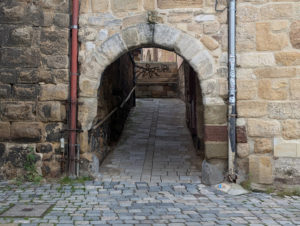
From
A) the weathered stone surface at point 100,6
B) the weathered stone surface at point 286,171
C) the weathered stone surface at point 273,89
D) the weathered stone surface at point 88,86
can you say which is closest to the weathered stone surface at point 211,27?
the weathered stone surface at point 273,89

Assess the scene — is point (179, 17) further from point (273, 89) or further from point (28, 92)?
point (28, 92)

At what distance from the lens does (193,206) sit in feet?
11.6

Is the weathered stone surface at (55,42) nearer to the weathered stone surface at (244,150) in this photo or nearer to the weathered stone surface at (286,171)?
the weathered stone surface at (244,150)

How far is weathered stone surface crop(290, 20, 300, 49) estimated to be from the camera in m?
4.18

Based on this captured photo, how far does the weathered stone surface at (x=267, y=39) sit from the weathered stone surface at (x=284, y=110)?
756 mm

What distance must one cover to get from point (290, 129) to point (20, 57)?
3.89 metres

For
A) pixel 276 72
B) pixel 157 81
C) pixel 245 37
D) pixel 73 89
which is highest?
pixel 157 81

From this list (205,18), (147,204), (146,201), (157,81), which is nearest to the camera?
(147,204)

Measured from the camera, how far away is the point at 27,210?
3.33 m

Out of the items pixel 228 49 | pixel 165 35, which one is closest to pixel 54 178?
pixel 165 35

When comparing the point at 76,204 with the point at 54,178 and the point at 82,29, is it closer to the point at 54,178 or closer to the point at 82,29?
the point at 54,178

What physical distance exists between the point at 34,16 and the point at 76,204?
276cm

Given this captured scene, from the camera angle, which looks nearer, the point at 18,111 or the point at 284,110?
the point at 284,110

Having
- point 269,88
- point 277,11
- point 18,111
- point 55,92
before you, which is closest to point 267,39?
point 277,11
